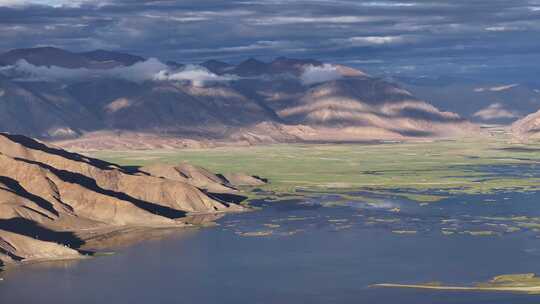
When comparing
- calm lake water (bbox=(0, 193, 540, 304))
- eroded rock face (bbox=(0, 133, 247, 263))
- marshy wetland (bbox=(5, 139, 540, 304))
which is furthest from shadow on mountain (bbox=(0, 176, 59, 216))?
calm lake water (bbox=(0, 193, 540, 304))

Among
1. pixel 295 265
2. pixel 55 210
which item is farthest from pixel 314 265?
pixel 55 210

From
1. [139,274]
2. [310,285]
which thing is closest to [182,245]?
[139,274]

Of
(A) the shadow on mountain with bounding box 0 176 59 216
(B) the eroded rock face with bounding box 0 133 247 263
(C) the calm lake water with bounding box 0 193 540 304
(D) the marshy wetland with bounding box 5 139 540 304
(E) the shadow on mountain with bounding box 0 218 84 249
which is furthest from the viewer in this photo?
(A) the shadow on mountain with bounding box 0 176 59 216

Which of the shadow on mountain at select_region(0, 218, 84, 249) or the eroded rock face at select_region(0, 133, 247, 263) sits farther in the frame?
the eroded rock face at select_region(0, 133, 247, 263)

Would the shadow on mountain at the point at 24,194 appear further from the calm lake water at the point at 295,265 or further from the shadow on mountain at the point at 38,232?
the calm lake water at the point at 295,265

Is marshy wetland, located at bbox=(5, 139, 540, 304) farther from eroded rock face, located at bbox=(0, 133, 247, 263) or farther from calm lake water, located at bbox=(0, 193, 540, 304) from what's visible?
eroded rock face, located at bbox=(0, 133, 247, 263)

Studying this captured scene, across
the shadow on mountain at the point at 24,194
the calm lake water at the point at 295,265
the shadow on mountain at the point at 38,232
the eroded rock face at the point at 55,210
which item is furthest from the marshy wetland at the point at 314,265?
the shadow on mountain at the point at 24,194

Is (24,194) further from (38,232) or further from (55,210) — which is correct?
(38,232)
